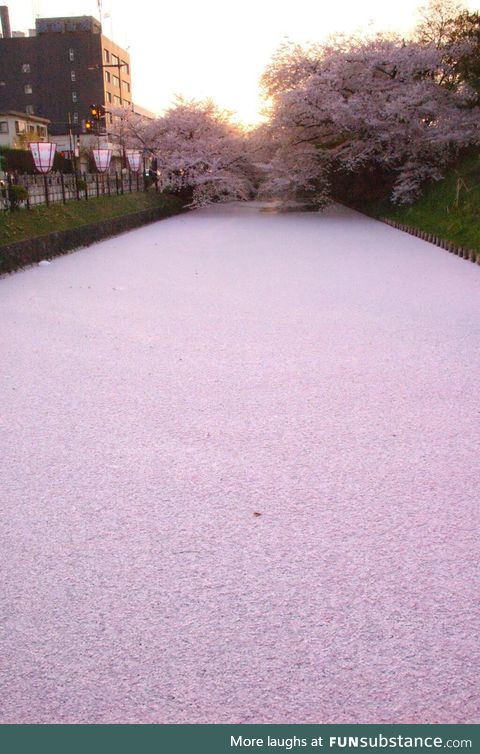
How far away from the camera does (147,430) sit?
4.57 meters

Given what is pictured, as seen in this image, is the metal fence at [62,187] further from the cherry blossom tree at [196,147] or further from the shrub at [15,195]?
the cherry blossom tree at [196,147]

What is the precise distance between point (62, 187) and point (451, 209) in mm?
10416

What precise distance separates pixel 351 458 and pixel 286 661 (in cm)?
185

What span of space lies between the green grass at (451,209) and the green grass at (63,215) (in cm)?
890

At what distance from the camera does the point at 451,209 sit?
58.0 feet

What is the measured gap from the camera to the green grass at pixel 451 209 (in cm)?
1505

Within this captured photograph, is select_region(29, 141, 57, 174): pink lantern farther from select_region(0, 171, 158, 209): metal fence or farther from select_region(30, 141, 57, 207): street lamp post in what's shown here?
select_region(0, 171, 158, 209): metal fence

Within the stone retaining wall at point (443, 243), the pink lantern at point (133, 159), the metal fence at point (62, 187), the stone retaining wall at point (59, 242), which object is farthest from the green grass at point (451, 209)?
the pink lantern at point (133, 159)

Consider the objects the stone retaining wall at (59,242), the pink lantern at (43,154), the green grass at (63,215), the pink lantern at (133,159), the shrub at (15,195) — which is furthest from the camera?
the pink lantern at (133,159)

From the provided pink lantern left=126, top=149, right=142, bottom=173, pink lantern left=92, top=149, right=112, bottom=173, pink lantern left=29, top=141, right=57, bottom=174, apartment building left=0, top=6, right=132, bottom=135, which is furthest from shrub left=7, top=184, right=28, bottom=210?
apartment building left=0, top=6, right=132, bottom=135

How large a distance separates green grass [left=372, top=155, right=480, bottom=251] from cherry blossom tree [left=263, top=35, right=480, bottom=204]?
68cm

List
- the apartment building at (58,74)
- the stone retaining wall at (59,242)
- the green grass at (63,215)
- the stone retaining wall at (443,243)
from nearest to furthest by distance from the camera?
the stone retaining wall at (59,242) → the stone retaining wall at (443,243) → the green grass at (63,215) → the apartment building at (58,74)

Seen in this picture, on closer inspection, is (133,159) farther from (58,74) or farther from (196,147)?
(58,74)

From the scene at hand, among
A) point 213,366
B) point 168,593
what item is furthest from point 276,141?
point 168,593
